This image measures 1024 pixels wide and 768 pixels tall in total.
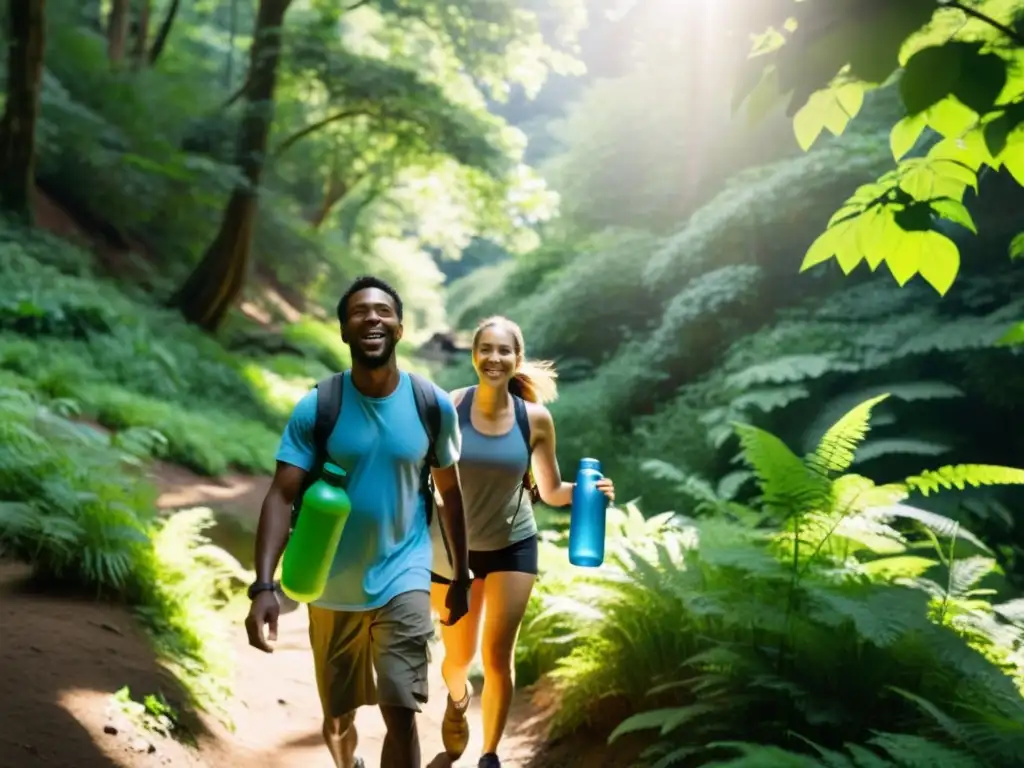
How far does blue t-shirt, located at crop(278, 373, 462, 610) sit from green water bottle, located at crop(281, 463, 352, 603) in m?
0.11

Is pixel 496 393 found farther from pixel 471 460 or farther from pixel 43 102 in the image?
pixel 43 102

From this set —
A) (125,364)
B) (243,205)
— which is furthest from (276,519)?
(243,205)

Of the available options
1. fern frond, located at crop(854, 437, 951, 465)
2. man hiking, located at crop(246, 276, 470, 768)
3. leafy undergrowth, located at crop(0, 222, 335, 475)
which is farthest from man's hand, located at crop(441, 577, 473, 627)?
leafy undergrowth, located at crop(0, 222, 335, 475)

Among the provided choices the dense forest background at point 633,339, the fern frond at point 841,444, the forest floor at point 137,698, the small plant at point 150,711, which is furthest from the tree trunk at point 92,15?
the fern frond at point 841,444

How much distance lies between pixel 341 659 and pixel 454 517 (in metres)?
0.67

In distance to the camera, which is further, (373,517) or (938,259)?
(373,517)

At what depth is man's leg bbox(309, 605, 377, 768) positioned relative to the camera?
3049 mm

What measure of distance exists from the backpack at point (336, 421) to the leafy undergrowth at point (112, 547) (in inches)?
68.8

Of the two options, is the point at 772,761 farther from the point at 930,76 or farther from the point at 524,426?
the point at 930,76

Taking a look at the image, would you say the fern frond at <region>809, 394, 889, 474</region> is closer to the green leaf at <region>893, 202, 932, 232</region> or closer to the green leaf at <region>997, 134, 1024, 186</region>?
the green leaf at <region>893, 202, 932, 232</region>

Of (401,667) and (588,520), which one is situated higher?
(588,520)

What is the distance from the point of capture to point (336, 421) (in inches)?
116

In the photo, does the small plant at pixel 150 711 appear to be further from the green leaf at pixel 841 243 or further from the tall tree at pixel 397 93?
the tall tree at pixel 397 93

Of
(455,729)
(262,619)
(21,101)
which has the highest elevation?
(21,101)
